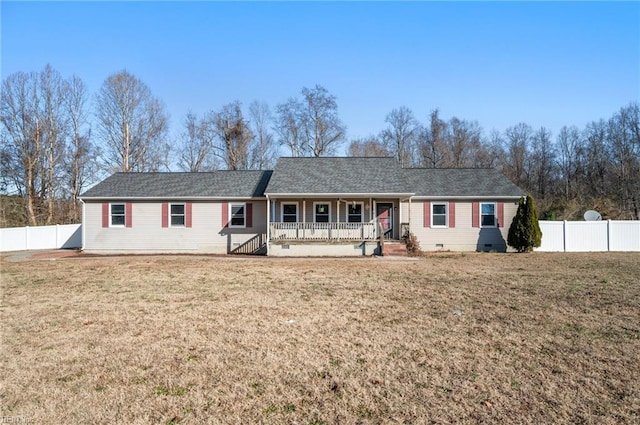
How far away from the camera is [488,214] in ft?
68.1

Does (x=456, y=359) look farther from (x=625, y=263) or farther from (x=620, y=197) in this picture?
(x=620, y=197)

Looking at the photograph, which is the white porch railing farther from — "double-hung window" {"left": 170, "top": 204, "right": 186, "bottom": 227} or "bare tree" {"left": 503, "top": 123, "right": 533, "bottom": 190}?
"bare tree" {"left": 503, "top": 123, "right": 533, "bottom": 190}

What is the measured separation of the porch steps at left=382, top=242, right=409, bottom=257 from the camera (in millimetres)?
17891

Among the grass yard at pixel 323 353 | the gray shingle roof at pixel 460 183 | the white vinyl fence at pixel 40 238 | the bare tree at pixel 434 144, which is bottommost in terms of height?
the grass yard at pixel 323 353

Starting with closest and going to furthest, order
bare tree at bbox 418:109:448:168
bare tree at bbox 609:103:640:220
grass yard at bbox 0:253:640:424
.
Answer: grass yard at bbox 0:253:640:424 < bare tree at bbox 609:103:640:220 < bare tree at bbox 418:109:448:168

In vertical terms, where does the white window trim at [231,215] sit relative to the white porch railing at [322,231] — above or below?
above

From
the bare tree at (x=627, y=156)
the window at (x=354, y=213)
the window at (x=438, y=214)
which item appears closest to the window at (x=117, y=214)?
the window at (x=354, y=213)

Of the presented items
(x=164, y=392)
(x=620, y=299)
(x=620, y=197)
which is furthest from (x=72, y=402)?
(x=620, y=197)

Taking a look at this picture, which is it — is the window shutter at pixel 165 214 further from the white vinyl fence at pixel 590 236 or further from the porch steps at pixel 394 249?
the white vinyl fence at pixel 590 236

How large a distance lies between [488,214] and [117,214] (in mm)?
19798

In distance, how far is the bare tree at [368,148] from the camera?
151 feet

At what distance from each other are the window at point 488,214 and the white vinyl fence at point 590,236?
2520 mm

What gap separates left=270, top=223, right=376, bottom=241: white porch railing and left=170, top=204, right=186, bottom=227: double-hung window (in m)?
5.27

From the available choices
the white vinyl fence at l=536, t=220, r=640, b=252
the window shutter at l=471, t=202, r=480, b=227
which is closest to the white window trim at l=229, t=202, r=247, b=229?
the window shutter at l=471, t=202, r=480, b=227
